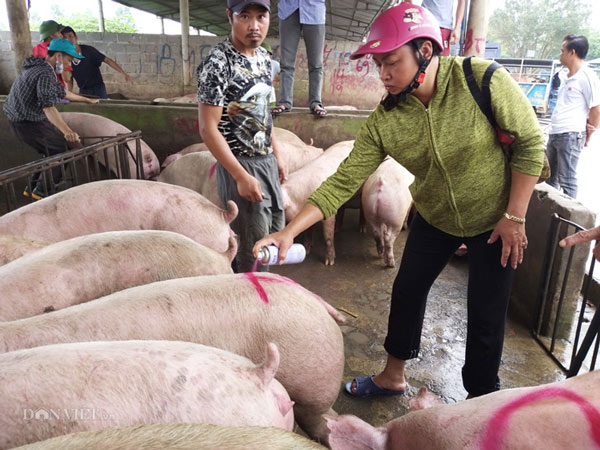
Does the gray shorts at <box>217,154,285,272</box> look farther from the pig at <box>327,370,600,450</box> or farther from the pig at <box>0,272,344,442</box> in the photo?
the pig at <box>327,370,600,450</box>

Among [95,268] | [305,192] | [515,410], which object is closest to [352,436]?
[515,410]

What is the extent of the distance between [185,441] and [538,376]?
2758 mm

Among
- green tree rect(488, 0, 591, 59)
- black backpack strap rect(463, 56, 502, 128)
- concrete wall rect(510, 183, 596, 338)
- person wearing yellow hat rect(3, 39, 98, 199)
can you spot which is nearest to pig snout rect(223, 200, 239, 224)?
black backpack strap rect(463, 56, 502, 128)

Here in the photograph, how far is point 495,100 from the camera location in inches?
72.1

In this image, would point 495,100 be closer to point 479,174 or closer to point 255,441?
point 479,174

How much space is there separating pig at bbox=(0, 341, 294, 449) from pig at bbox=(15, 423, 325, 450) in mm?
285

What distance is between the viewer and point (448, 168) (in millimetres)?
1999

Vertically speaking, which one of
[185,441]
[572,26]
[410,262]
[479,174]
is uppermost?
[572,26]

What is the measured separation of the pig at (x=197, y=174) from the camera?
457cm

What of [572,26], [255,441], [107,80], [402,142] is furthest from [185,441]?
[572,26]

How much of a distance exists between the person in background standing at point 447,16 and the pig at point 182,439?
16.7 feet

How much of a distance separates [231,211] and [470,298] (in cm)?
158

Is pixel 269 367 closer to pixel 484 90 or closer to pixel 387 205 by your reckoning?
pixel 484 90

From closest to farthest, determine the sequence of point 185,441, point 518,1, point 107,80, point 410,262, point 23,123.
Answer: point 185,441, point 410,262, point 23,123, point 107,80, point 518,1
